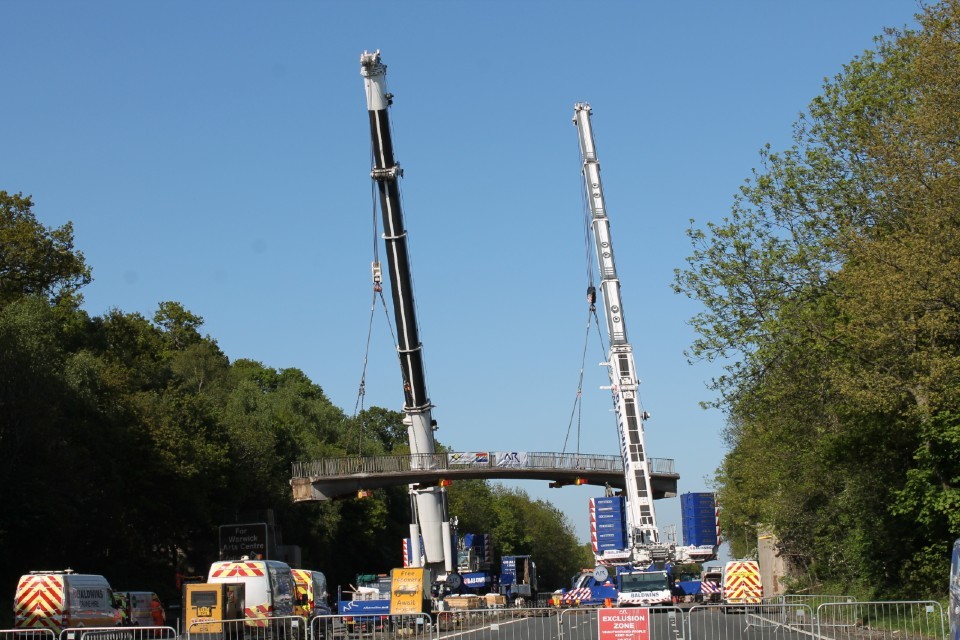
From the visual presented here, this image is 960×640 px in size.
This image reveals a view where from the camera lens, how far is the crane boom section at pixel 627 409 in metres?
43.1

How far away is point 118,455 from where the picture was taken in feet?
181

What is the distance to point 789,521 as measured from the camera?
5834cm

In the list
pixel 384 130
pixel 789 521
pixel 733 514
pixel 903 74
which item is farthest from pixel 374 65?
pixel 733 514

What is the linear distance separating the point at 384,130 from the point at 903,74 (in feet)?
69.7

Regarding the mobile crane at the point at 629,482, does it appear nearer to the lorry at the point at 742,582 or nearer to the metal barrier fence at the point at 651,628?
the lorry at the point at 742,582

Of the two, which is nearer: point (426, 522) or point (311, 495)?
point (426, 522)

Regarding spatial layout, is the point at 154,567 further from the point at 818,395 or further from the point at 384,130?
the point at 818,395

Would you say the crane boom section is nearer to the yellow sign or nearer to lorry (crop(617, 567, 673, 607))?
lorry (crop(617, 567, 673, 607))

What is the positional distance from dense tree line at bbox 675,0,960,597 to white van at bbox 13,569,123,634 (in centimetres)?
1827

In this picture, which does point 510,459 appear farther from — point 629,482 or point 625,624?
point 625,624

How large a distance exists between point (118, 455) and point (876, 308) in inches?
1504

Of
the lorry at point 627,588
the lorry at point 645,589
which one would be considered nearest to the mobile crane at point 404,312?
the lorry at point 627,588

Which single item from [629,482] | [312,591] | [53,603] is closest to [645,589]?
[629,482]

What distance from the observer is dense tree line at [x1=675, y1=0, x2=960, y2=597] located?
2731cm
